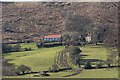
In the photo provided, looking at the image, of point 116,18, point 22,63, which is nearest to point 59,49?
point 22,63

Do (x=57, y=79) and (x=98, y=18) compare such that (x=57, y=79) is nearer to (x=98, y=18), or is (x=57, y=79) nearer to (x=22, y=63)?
(x=22, y=63)

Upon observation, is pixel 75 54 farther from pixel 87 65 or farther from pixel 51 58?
pixel 51 58

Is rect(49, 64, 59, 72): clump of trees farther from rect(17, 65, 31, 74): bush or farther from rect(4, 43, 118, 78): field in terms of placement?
rect(17, 65, 31, 74): bush

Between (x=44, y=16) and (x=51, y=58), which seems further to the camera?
(x=44, y=16)

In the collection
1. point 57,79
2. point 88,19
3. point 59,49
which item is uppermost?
point 88,19

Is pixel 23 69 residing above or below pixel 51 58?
below

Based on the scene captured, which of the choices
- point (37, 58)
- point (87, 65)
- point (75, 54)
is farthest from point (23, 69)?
point (87, 65)

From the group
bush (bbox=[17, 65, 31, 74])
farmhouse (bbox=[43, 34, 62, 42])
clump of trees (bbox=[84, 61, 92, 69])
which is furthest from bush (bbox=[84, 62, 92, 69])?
bush (bbox=[17, 65, 31, 74])
